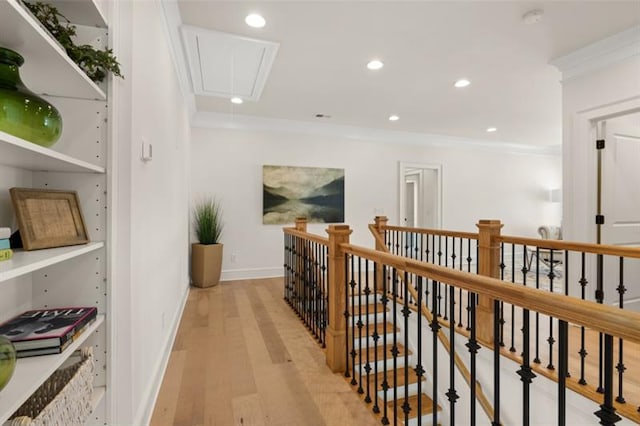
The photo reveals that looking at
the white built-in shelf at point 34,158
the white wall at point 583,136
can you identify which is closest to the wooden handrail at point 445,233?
the white wall at point 583,136

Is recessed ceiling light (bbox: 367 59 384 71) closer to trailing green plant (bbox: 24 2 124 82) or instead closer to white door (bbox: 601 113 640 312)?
white door (bbox: 601 113 640 312)

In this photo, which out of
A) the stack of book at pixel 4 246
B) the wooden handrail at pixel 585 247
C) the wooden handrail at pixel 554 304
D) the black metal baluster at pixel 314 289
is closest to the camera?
the wooden handrail at pixel 554 304

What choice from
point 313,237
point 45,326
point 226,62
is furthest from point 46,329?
point 226,62

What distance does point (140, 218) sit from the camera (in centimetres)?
155

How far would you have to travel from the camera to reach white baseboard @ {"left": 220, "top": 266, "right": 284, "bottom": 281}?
15.5 ft

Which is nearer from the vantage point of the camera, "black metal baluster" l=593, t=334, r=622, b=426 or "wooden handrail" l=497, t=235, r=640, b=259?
"black metal baluster" l=593, t=334, r=622, b=426

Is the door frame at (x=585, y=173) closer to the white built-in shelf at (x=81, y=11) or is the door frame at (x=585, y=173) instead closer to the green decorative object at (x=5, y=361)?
the white built-in shelf at (x=81, y=11)

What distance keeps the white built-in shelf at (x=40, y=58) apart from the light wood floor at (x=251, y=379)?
65.7 inches

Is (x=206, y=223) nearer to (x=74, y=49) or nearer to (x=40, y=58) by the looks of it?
(x=74, y=49)

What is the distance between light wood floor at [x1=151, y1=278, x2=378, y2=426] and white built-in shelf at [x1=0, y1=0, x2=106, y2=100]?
1.67m

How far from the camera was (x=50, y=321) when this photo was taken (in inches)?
41.0

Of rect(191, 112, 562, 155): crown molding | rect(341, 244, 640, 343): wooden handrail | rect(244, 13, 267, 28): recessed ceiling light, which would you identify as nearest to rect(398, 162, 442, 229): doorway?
rect(191, 112, 562, 155): crown molding

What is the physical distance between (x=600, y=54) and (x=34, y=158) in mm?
4192

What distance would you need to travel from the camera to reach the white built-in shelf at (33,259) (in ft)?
2.36
